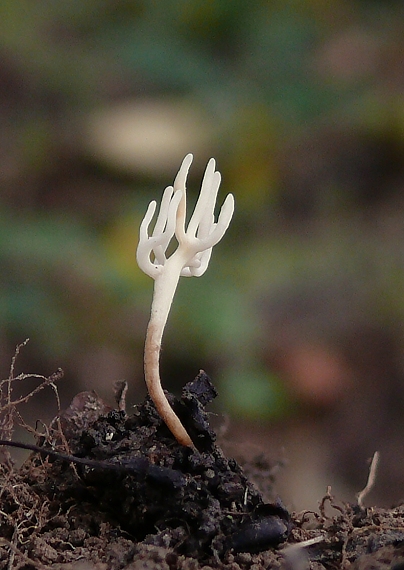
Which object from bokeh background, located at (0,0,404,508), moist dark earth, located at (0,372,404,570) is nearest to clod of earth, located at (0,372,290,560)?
moist dark earth, located at (0,372,404,570)

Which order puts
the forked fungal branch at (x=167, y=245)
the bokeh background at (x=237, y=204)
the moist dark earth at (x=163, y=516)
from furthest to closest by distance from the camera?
the bokeh background at (x=237, y=204) → the forked fungal branch at (x=167, y=245) → the moist dark earth at (x=163, y=516)

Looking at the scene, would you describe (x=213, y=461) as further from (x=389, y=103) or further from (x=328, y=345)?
(x=389, y=103)

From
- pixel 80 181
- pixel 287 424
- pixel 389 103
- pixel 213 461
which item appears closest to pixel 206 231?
pixel 213 461

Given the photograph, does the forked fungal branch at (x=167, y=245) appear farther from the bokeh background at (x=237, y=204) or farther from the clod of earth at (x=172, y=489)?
the bokeh background at (x=237, y=204)

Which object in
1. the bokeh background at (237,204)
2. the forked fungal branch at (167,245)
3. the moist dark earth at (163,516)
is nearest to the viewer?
the moist dark earth at (163,516)

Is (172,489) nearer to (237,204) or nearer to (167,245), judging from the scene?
(167,245)

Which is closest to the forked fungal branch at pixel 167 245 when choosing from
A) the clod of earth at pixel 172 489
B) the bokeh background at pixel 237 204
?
the clod of earth at pixel 172 489

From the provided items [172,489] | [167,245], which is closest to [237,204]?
[167,245]
